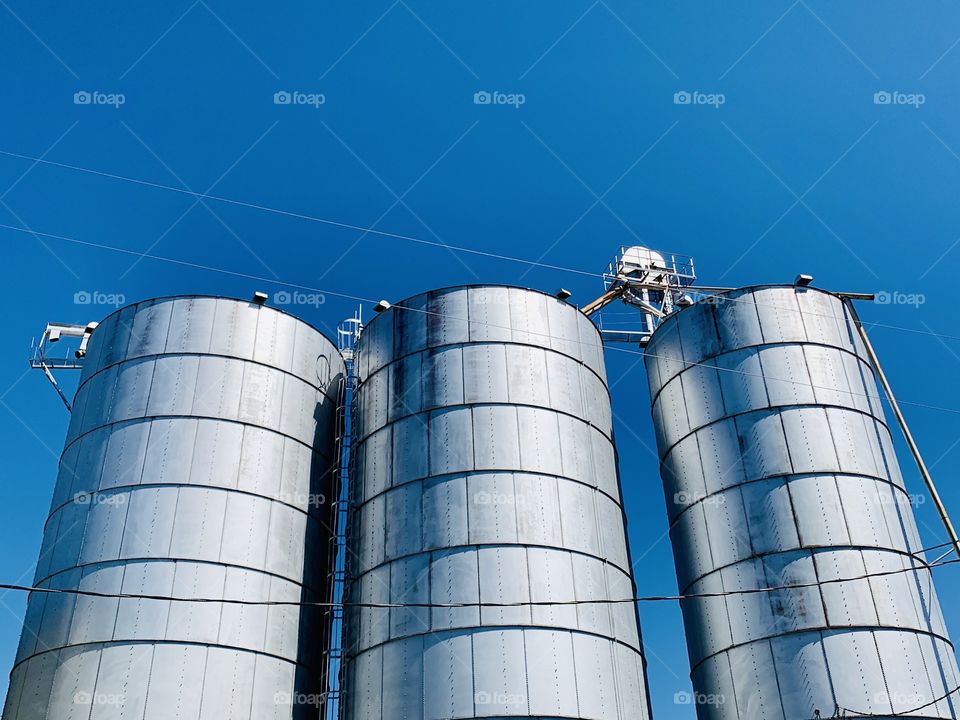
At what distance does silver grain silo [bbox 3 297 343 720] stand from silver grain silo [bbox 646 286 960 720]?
30.7 feet

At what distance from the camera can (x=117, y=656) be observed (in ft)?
57.3

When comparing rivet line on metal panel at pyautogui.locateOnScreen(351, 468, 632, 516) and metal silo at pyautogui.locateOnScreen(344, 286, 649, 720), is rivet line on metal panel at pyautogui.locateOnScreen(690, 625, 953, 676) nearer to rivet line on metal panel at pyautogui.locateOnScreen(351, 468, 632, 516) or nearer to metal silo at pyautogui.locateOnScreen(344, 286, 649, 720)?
metal silo at pyautogui.locateOnScreen(344, 286, 649, 720)

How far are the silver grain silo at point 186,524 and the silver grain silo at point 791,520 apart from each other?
9342 millimetres

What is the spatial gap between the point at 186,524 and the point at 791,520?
43.7 feet

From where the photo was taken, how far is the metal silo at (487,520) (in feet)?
55.5

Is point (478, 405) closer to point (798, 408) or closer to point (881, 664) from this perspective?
point (798, 408)

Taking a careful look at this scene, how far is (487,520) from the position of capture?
1844 cm

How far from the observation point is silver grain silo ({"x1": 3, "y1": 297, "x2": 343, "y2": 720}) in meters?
17.6

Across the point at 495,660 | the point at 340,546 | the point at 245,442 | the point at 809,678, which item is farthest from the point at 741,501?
the point at 245,442
